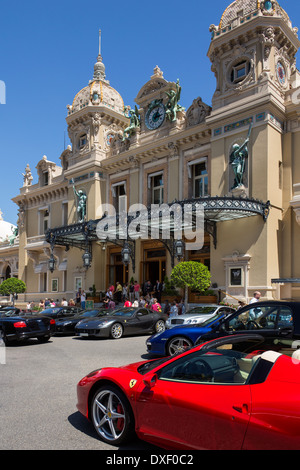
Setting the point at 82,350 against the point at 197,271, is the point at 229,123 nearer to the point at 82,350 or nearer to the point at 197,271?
the point at 197,271

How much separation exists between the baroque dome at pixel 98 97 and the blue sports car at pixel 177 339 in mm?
24994

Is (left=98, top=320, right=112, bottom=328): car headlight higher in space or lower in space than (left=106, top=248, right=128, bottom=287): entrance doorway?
lower

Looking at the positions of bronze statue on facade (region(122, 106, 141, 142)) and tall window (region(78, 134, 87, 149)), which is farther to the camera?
tall window (region(78, 134, 87, 149))

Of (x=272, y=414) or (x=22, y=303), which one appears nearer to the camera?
(x=272, y=414)

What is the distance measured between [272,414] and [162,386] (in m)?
1.18

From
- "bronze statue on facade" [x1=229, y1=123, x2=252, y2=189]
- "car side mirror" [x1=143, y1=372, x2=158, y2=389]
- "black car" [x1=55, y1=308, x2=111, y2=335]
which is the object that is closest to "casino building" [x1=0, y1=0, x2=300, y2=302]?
"bronze statue on facade" [x1=229, y1=123, x2=252, y2=189]

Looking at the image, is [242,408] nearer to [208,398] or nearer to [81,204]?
[208,398]

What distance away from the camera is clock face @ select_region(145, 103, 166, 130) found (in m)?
25.8

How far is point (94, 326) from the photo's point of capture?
13789 mm

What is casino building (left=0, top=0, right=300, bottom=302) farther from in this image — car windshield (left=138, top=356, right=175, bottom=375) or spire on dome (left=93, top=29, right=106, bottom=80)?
car windshield (left=138, top=356, right=175, bottom=375)

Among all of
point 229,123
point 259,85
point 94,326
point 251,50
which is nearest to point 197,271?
point 94,326

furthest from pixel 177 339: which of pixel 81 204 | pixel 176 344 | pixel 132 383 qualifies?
pixel 81 204

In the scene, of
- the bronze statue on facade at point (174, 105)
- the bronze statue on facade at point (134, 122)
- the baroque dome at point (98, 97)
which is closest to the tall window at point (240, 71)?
the bronze statue on facade at point (174, 105)

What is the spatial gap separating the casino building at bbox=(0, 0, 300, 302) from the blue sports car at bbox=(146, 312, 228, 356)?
9.38 m
